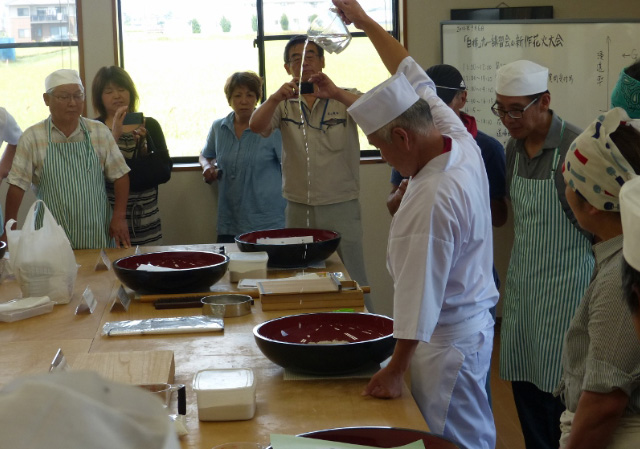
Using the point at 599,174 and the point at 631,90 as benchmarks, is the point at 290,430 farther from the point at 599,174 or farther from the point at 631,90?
the point at 631,90

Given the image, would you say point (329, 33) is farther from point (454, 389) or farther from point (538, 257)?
point (454, 389)

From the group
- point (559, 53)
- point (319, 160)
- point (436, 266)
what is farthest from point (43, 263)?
point (559, 53)

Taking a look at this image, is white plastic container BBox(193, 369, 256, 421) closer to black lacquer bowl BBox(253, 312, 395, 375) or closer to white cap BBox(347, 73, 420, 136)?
black lacquer bowl BBox(253, 312, 395, 375)

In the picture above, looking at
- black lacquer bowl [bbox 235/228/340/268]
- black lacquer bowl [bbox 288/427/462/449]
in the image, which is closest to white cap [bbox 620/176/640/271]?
black lacquer bowl [bbox 288/427/462/449]

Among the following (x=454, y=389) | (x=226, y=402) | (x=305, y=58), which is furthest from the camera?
(x=305, y=58)

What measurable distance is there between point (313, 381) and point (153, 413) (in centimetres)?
122

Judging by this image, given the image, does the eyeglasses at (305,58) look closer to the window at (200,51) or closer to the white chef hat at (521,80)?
the window at (200,51)

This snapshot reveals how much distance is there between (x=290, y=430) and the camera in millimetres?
1492

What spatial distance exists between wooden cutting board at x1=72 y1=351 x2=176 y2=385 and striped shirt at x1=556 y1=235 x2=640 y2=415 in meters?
0.81

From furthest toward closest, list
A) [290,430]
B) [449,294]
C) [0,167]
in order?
1. [0,167]
2. [449,294]
3. [290,430]

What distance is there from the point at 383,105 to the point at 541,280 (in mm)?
1187

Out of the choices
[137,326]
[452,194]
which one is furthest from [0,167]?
[452,194]

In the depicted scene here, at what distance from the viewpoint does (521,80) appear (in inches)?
109

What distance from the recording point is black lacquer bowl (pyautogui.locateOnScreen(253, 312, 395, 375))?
5.60 feet
